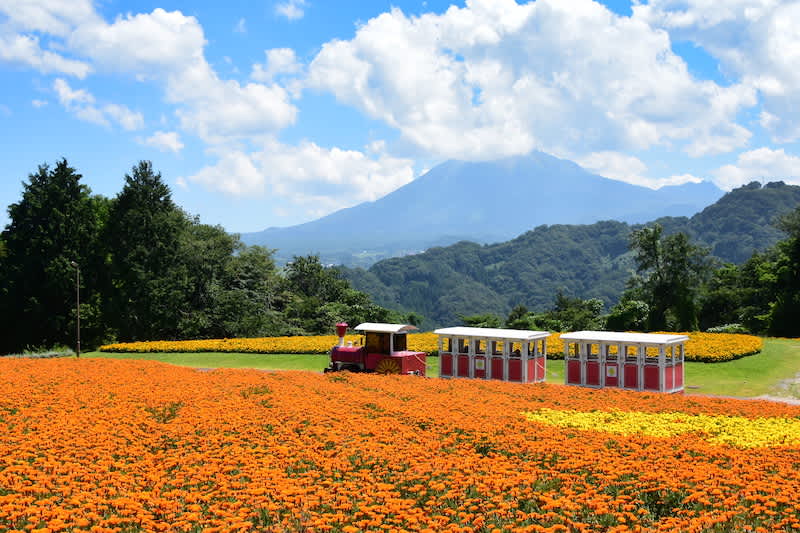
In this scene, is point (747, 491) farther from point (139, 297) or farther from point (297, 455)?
point (139, 297)

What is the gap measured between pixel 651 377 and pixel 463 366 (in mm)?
6641

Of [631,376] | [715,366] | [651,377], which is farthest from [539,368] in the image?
[715,366]

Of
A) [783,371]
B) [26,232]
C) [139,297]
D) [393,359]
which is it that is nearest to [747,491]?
[393,359]

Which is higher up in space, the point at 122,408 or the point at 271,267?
the point at 271,267

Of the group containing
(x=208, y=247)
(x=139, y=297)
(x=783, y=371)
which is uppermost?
(x=208, y=247)

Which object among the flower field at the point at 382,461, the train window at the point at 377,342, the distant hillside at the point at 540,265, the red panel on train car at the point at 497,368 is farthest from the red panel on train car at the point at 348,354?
the distant hillside at the point at 540,265

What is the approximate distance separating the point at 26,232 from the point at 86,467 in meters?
42.1

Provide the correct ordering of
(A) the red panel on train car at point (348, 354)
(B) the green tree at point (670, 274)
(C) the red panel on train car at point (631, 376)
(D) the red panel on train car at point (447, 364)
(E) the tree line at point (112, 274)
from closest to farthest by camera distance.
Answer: (C) the red panel on train car at point (631, 376)
(A) the red panel on train car at point (348, 354)
(D) the red panel on train car at point (447, 364)
(B) the green tree at point (670, 274)
(E) the tree line at point (112, 274)

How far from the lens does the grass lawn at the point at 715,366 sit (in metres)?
22.9

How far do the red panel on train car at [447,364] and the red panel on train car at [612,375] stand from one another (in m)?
5.71

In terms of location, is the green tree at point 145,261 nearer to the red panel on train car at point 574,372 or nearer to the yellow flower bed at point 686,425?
the red panel on train car at point 574,372

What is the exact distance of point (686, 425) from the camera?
1404cm

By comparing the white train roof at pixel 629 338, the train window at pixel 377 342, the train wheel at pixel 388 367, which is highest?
the white train roof at pixel 629 338

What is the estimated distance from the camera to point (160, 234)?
150 ft
